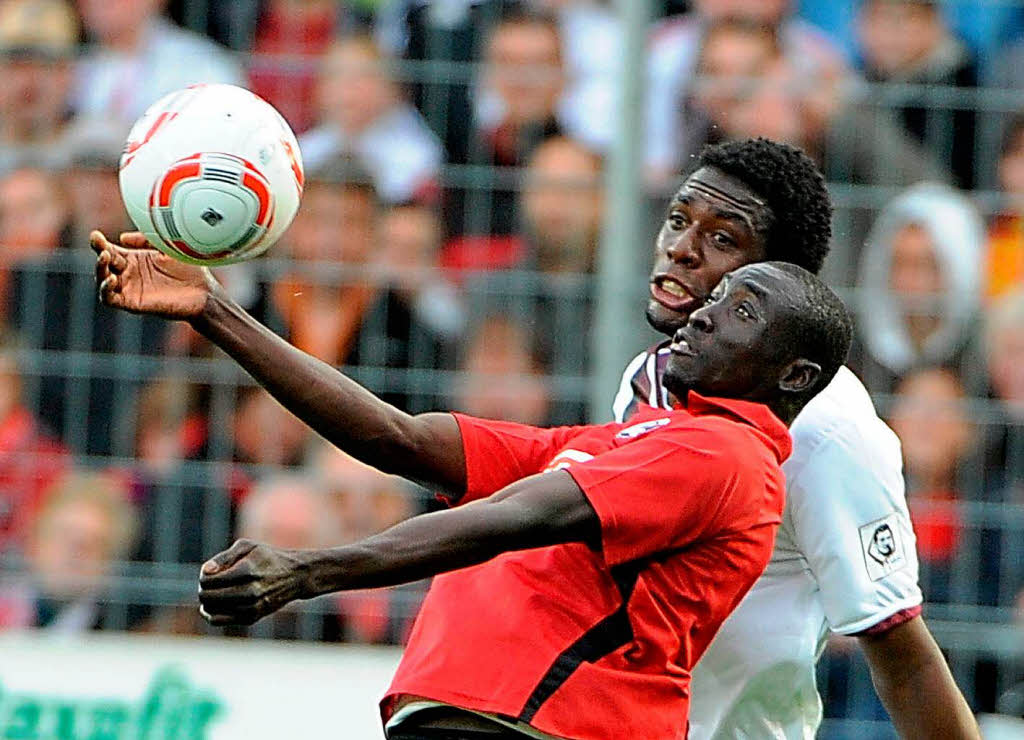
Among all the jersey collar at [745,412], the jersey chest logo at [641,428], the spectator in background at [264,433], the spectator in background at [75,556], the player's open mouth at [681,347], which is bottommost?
the spectator in background at [75,556]

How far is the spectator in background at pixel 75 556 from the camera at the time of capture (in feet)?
21.5

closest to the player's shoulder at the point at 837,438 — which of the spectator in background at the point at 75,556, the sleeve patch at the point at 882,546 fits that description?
the sleeve patch at the point at 882,546

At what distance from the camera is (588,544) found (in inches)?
146

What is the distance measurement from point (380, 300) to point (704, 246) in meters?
2.40

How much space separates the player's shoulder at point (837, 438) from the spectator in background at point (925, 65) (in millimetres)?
2468

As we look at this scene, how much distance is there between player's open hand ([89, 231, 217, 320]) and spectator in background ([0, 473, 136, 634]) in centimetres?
260

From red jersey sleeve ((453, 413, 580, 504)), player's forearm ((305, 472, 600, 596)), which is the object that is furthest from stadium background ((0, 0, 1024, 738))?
player's forearm ((305, 472, 600, 596))

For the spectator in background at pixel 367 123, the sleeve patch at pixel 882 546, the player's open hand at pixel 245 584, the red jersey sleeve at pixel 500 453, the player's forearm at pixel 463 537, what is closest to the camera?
the player's open hand at pixel 245 584

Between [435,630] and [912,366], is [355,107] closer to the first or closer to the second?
[912,366]

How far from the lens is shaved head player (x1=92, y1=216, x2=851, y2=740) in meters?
3.55

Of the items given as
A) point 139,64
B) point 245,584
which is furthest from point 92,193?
point 245,584

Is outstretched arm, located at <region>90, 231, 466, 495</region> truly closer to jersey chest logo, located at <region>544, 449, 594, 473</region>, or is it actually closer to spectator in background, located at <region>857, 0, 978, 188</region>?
jersey chest logo, located at <region>544, 449, 594, 473</region>

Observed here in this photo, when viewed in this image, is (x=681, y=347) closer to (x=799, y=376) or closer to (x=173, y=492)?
(x=799, y=376)

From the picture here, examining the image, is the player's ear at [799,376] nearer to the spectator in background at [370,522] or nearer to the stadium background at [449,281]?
the stadium background at [449,281]
